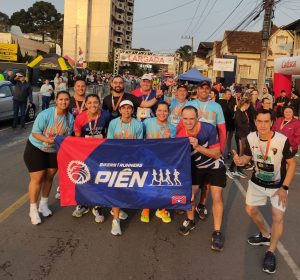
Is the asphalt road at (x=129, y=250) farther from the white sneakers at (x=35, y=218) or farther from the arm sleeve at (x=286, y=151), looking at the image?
the arm sleeve at (x=286, y=151)

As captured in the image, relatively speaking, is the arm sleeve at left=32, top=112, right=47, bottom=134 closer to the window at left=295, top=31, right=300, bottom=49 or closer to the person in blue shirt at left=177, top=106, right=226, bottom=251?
the person in blue shirt at left=177, top=106, right=226, bottom=251

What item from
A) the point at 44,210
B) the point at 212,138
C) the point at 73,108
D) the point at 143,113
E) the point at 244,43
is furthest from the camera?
the point at 244,43

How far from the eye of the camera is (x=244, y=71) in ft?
169

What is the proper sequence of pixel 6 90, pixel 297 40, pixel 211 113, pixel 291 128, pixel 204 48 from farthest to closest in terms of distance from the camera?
1. pixel 204 48
2. pixel 297 40
3. pixel 6 90
4. pixel 291 128
5. pixel 211 113

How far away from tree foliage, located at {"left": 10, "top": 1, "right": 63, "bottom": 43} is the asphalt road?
361ft

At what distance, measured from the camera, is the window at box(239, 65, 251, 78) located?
168ft

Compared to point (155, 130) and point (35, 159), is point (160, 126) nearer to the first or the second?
point (155, 130)

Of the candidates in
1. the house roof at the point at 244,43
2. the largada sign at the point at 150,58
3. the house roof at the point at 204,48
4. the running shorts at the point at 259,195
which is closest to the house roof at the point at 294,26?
the largada sign at the point at 150,58

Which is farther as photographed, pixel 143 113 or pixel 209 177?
pixel 143 113

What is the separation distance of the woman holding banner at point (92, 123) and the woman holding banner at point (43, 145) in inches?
6.9

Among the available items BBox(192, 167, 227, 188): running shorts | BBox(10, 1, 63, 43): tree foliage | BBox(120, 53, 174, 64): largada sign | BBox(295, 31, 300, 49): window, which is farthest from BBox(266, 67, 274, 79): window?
BBox(10, 1, 63, 43): tree foliage

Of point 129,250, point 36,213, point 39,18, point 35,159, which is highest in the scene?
point 39,18

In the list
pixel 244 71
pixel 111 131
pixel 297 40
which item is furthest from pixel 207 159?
pixel 244 71

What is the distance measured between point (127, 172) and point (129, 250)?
0.97m
